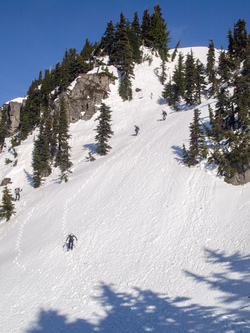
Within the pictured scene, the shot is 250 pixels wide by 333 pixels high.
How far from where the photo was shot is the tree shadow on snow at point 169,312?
7211 mm

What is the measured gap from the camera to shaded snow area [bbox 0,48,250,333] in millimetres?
8704

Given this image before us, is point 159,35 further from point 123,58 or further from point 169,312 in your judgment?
point 169,312

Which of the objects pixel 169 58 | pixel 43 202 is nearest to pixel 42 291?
pixel 43 202

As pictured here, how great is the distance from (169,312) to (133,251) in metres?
5.51

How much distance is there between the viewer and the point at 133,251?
1380cm

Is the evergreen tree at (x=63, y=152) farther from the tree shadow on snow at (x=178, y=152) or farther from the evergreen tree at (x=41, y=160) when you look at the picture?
the tree shadow on snow at (x=178, y=152)

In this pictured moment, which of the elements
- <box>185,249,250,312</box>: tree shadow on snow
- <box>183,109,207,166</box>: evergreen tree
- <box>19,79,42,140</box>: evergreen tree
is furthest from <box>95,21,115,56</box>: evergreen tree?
<box>185,249,250,312</box>: tree shadow on snow

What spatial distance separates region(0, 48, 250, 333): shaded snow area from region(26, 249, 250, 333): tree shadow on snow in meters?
0.04

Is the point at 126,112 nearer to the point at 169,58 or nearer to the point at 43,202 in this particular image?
the point at 43,202

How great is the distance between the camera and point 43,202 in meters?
26.2

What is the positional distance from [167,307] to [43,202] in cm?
2095

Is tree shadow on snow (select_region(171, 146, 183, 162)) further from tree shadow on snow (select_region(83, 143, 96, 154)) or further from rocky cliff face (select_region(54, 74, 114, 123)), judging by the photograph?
rocky cliff face (select_region(54, 74, 114, 123))

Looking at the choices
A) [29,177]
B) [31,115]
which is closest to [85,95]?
[31,115]

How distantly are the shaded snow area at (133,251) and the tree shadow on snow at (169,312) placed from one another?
0.15ft
